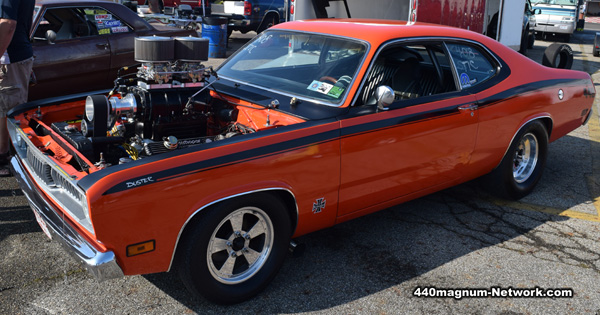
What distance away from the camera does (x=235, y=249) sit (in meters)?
3.30

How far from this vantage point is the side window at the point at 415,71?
4.41m

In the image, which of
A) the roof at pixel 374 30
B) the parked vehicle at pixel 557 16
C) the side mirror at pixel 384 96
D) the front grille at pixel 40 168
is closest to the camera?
the front grille at pixel 40 168

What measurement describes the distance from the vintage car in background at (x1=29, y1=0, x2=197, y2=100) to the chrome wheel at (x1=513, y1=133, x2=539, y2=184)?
15.6 feet

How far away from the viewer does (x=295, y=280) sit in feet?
11.9

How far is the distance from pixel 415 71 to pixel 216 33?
335 inches

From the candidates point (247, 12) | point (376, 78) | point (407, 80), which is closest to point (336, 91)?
point (376, 78)

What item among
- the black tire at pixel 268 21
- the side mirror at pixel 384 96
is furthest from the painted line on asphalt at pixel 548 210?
the black tire at pixel 268 21

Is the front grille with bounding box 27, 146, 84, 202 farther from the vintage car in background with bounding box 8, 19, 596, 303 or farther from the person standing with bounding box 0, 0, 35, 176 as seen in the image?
the person standing with bounding box 0, 0, 35, 176

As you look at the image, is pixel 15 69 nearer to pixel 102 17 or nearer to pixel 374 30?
pixel 102 17

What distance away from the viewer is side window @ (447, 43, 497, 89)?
4465 mm

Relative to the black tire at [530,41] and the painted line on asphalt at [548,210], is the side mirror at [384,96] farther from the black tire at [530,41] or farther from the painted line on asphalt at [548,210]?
the black tire at [530,41]

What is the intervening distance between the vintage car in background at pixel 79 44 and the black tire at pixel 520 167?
4.69 m

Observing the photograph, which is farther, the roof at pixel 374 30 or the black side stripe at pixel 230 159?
the roof at pixel 374 30

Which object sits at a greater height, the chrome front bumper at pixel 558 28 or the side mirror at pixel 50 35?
the chrome front bumper at pixel 558 28
